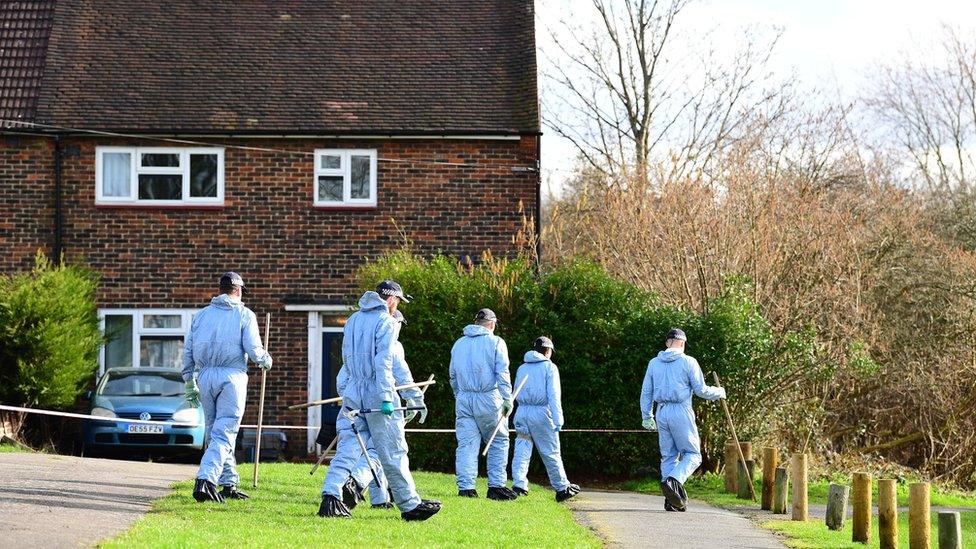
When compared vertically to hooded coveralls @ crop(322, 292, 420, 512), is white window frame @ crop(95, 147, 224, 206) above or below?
above

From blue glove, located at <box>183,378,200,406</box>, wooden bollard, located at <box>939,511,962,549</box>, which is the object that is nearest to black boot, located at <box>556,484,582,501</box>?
blue glove, located at <box>183,378,200,406</box>

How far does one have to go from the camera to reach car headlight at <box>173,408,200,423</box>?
20.3 meters

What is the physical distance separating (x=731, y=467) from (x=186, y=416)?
8045 millimetres

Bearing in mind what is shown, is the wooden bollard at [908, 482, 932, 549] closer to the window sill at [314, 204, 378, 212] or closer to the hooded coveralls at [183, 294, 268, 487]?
the hooded coveralls at [183, 294, 268, 487]

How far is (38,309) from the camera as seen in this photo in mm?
21281

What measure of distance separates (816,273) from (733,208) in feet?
6.05

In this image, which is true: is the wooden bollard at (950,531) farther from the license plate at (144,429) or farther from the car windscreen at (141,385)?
the car windscreen at (141,385)

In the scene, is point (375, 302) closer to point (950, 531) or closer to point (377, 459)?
point (377, 459)

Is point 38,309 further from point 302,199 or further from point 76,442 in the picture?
point 302,199

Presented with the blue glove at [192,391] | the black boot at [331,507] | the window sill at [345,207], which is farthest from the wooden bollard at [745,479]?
the window sill at [345,207]

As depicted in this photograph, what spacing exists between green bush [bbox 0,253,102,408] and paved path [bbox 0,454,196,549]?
3762 millimetres

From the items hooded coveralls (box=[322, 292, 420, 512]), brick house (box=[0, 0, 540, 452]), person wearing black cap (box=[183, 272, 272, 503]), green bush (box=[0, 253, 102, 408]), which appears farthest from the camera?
brick house (box=[0, 0, 540, 452])

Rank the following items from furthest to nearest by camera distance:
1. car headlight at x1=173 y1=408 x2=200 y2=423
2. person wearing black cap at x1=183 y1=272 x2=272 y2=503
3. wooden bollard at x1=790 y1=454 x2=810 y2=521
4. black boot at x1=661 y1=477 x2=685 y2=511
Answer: car headlight at x1=173 y1=408 x2=200 y2=423 < black boot at x1=661 y1=477 x2=685 y2=511 < wooden bollard at x1=790 y1=454 x2=810 y2=521 < person wearing black cap at x1=183 y1=272 x2=272 y2=503

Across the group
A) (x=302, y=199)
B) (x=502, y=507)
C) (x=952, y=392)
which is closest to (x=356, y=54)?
(x=302, y=199)
